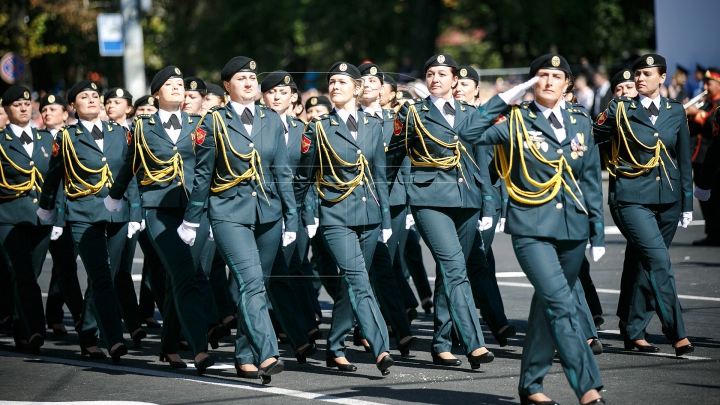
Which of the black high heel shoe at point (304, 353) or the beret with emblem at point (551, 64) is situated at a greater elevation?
the beret with emblem at point (551, 64)

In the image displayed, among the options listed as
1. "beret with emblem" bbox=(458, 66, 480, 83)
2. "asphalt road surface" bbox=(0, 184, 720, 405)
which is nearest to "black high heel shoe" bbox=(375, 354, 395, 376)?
"asphalt road surface" bbox=(0, 184, 720, 405)

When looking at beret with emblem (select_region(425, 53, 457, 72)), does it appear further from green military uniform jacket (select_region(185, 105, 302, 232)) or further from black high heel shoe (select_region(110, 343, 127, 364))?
black high heel shoe (select_region(110, 343, 127, 364))

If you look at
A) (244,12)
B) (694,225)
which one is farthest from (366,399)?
(244,12)

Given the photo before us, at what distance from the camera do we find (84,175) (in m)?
8.85

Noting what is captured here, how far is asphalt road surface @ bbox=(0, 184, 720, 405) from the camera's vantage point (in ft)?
22.5

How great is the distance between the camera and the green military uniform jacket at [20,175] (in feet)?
30.6

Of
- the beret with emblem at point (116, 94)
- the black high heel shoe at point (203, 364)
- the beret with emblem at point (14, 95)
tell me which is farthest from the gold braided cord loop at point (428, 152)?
the beret with emblem at point (14, 95)

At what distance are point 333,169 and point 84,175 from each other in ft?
7.64

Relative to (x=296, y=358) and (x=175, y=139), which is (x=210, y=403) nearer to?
(x=296, y=358)

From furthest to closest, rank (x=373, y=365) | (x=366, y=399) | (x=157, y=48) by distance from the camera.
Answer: (x=157, y=48)
(x=373, y=365)
(x=366, y=399)

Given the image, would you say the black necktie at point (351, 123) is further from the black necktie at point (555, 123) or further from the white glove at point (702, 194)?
the white glove at point (702, 194)

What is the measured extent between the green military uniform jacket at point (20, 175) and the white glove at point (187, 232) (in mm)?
2348

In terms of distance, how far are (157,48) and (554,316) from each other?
110 feet

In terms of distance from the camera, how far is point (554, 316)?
6234mm
